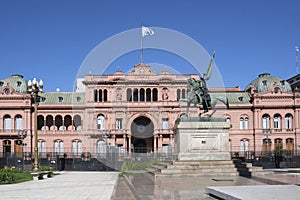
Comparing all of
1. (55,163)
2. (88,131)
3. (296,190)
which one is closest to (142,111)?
(88,131)

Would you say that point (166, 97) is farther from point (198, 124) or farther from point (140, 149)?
point (198, 124)

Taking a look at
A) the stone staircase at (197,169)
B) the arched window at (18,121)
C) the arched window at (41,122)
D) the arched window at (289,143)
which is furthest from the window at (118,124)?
the stone staircase at (197,169)

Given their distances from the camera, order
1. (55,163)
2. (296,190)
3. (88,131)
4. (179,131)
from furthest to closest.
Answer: (88,131), (55,163), (179,131), (296,190)

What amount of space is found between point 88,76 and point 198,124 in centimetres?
4686

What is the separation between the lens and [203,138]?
28.2 m

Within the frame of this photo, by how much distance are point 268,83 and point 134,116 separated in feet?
79.2

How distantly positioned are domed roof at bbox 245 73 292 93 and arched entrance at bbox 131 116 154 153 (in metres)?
20.1

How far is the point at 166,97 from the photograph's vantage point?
234ft

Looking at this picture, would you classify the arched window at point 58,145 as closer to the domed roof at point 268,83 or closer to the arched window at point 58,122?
the arched window at point 58,122

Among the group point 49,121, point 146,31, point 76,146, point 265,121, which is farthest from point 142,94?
point 146,31

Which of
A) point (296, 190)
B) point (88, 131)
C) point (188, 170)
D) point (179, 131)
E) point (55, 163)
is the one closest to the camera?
point (296, 190)

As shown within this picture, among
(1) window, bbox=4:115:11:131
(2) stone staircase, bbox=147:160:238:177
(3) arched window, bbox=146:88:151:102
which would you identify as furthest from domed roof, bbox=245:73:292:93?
(2) stone staircase, bbox=147:160:238:177

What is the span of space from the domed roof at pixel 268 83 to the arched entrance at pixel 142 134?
20.1m

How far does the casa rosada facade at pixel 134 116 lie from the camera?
69188 mm
